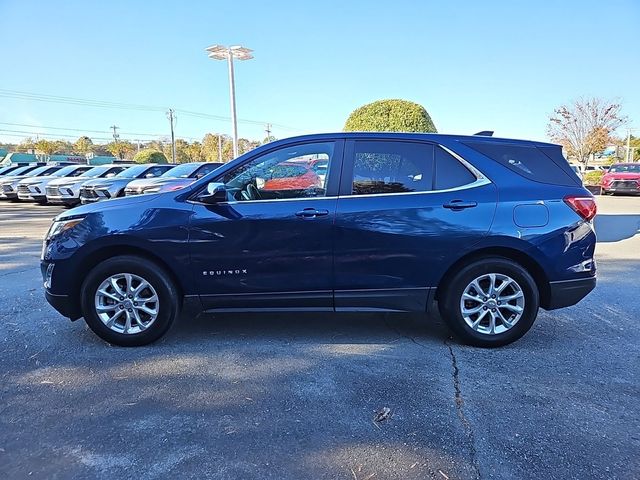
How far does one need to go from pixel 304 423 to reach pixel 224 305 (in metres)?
1.45

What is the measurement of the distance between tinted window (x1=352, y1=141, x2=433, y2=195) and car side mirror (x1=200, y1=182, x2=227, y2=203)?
3.47 ft

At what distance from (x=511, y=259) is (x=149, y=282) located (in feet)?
9.90

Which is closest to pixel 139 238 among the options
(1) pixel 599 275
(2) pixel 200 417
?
(2) pixel 200 417

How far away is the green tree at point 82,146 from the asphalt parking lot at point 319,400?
83236 millimetres

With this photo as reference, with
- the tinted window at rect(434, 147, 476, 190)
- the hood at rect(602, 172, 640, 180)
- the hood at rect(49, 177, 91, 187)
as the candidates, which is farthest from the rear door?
the hood at rect(602, 172, 640, 180)

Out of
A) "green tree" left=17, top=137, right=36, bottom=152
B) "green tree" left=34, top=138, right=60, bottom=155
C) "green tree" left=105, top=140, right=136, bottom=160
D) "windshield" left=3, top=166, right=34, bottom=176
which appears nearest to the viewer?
"windshield" left=3, top=166, right=34, bottom=176

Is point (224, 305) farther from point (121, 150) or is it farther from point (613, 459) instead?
point (121, 150)

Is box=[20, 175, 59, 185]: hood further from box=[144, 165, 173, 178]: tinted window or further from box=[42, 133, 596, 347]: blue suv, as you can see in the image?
box=[42, 133, 596, 347]: blue suv

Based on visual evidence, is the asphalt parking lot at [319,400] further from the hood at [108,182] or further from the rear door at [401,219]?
the hood at [108,182]

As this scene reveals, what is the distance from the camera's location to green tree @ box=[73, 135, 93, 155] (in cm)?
7825

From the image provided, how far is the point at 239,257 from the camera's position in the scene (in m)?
3.83

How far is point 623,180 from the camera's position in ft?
71.8

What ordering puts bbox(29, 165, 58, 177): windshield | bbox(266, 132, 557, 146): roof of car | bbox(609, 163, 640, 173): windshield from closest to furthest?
bbox(266, 132, 557, 146): roof of car → bbox(29, 165, 58, 177): windshield → bbox(609, 163, 640, 173): windshield

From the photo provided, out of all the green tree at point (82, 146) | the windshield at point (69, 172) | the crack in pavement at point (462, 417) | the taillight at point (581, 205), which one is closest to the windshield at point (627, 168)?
the taillight at point (581, 205)
